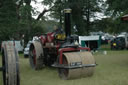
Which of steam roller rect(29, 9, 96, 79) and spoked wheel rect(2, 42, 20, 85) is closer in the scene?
spoked wheel rect(2, 42, 20, 85)

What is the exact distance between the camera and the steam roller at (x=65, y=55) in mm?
5695

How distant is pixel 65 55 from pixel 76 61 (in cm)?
33

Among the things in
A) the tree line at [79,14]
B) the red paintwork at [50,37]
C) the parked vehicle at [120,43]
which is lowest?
the parked vehicle at [120,43]

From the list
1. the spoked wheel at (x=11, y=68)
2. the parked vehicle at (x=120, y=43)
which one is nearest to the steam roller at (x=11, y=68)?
the spoked wheel at (x=11, y=68)

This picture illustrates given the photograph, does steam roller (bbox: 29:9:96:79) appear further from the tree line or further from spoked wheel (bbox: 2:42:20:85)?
the tree line

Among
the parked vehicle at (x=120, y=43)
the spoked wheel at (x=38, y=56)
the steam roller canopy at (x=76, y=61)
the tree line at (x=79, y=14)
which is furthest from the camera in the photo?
the tree line at (x=79, y=14)

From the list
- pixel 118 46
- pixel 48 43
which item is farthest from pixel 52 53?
pixel 118 46

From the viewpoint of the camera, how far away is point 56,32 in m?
7.53

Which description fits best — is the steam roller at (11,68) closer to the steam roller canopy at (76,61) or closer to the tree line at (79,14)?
the steam roller canopy at (76,61)

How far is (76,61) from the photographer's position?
567 centimetres

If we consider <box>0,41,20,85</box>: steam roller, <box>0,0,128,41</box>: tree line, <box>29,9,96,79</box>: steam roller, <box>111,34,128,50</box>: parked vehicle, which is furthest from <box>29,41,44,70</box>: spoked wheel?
<box>111,34,128,50</box>: parked vehicle

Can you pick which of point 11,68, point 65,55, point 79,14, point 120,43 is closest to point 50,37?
point 65,55

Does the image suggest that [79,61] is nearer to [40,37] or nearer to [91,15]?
[40,37]

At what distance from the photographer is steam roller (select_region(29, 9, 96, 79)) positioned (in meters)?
5.70
